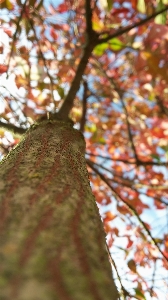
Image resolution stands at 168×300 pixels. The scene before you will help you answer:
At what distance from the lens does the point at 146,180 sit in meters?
4.57

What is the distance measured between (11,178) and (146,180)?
3.96 metres

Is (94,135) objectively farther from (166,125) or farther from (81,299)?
(81,299)

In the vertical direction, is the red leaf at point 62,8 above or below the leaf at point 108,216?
above

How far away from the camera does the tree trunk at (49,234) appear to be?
45 centimetres

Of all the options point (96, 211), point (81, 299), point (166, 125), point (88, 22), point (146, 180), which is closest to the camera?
point (81, 299)

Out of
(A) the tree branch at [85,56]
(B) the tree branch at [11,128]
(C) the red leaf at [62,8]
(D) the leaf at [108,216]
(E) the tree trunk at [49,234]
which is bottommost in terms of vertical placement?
(E) the tree trunk at [49,234]

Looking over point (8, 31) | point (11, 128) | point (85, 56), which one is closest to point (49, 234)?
point (11, 128)

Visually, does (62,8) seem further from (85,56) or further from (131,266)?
(131,266)

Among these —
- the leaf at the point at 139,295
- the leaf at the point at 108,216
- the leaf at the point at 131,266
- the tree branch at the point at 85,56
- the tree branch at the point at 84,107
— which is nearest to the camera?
the leaf at the point at 139,295

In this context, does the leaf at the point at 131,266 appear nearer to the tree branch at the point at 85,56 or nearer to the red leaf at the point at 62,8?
the tree branch at the point at 85,56

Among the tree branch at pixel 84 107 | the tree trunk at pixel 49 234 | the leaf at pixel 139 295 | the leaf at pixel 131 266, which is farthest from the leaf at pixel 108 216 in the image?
the tree trunk at pixel 49 234

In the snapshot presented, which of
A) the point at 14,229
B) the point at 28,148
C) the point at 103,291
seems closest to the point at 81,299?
the point at 103,291

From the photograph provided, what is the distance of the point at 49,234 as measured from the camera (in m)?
0.56

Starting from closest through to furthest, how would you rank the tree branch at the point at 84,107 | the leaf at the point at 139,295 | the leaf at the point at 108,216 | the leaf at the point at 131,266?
the leaf at the point at 139,295 < the leaf at the point at 131,266 < the leaf at the point at 108,216 < the tree branch at the point at 84,107
